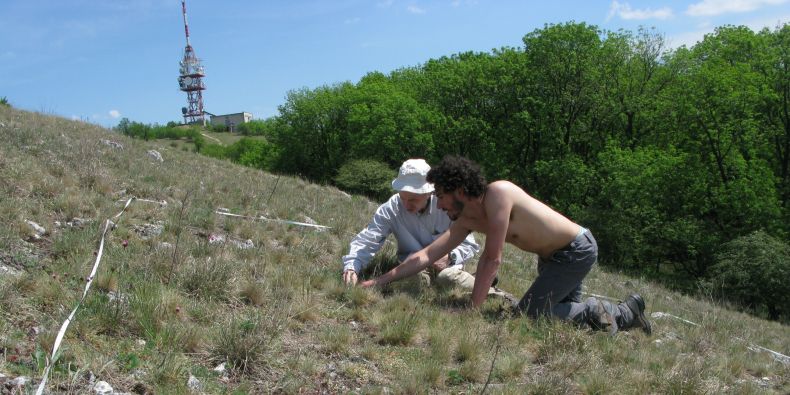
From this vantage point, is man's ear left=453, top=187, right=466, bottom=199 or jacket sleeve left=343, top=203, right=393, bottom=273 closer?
man's ear left=453, top=187, right=466, bottom=199

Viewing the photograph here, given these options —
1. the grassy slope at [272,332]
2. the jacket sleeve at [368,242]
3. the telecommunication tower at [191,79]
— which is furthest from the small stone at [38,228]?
the telecommunication tower at [191,79]

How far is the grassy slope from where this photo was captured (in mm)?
3135

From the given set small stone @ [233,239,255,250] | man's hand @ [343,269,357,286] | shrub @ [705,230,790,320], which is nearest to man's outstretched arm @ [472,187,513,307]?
man's hand @ [343,269,357,286]

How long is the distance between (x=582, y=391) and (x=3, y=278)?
3.50 meters

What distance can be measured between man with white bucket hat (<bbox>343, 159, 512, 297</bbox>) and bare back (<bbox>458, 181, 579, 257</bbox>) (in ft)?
1.93

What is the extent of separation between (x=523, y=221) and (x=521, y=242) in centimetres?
22

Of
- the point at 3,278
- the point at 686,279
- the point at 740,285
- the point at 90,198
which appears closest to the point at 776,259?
the point at 740,285

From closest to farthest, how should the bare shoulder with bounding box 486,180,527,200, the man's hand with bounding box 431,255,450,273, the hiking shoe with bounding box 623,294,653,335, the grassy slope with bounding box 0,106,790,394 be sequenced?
the grassy slope with bounding box 0,106,790,394 < the bare shoulder with bounding box 486,180,527,200 < the hiking shoe with bounding box 623,294,653,335 < the man's hand with bounding box 431,255,450,273

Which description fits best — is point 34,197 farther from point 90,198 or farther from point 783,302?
point 783,302

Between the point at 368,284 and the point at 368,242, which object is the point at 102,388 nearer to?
the point at 368,284

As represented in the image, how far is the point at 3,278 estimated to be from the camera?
3.68m

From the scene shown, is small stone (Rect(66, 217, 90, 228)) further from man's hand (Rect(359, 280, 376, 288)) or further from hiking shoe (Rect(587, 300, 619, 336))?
hiking shoe (Rect(587, 300, 619, 336))

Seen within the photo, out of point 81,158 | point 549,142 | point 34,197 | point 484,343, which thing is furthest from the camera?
point 549,142

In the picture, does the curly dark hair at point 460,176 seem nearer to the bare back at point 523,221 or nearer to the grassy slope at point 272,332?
the bare back at point 523,221
